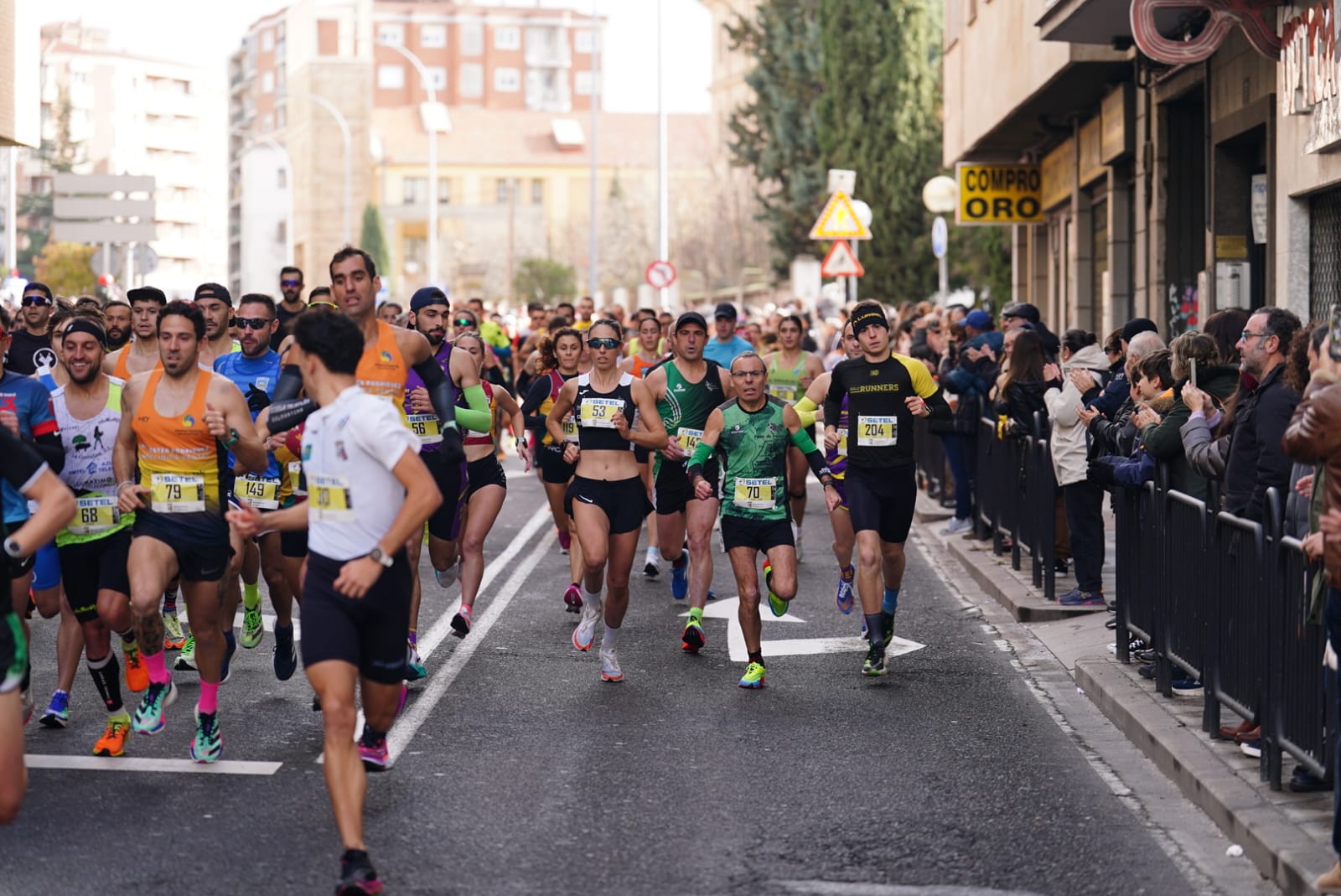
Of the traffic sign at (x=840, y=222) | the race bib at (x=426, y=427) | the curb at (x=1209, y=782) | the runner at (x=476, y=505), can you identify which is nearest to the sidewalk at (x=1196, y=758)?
the curb at (x=1209, y=782)

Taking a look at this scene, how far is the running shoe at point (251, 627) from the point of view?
460 inches

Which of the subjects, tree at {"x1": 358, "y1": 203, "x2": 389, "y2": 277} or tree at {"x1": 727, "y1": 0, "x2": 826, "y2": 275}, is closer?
tree at {"x1": 727, "y1": 0, "x2": 826, "y2": 275}

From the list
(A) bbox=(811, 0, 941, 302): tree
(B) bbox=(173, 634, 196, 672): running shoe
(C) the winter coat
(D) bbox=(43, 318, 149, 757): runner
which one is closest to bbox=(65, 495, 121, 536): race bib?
(D) bbox=(43, 318, 149, 757): runner

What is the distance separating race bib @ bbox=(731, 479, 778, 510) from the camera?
10.8 m

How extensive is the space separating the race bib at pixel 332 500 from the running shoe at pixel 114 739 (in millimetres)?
2424

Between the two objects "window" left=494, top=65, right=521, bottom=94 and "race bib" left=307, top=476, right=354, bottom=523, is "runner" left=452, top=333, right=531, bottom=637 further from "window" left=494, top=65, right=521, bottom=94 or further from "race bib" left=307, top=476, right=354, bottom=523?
"window" left=494, top=65, right=521, bottom=94

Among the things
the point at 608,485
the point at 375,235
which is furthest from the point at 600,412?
the point at 375,235

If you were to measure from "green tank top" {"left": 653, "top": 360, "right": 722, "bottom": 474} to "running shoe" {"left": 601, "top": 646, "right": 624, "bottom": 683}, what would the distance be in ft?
6.73

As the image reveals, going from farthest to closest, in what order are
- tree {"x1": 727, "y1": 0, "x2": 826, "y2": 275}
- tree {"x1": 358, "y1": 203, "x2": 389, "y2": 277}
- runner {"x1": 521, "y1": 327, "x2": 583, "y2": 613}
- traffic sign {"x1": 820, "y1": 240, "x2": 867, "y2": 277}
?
tree {"x1": 358, "y1": 203, "x2": 389, "y2": 277}, tree {"x1": 727, "y1": 0, "x2": 826, "y2": 275}, traffic sign {"x1": 820, "y1": 240, "x2": 867, "y2": 277}, runner {"x1": 521, "y1": 327, "x2": 583, "y2": 613}

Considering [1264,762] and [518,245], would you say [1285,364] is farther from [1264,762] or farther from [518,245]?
[518,245]

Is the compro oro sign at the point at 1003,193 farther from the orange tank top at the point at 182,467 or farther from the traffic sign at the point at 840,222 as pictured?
the orange tank top at the point at 182,467

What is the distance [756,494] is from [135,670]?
3.37 meters

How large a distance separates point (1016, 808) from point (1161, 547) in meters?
2.26

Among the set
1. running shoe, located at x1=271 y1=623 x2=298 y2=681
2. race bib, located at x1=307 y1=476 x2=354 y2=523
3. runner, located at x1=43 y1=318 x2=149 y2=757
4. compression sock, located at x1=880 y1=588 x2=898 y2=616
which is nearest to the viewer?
race bib, located at x1=307 y1=476 x2=354 y2=523
